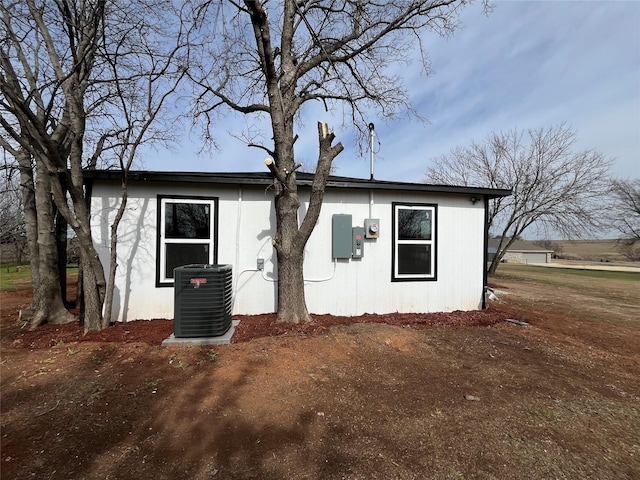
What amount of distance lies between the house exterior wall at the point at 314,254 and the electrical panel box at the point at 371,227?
14cm

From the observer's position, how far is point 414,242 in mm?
6188

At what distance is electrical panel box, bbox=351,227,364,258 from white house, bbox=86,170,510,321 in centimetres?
2

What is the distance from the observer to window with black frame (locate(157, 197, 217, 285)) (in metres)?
5.30

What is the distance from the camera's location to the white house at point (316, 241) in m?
5.24

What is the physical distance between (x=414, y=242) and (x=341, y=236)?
157cm

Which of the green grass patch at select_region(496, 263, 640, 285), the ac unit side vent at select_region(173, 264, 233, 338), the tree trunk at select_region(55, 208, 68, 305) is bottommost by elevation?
the green grass patch at select_region(496, 263, 640, 285)

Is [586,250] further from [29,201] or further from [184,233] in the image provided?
[29,201]

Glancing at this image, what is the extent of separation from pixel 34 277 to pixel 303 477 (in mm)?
6674

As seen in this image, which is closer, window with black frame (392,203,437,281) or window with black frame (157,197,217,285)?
window with black frame (157,197,217,285)

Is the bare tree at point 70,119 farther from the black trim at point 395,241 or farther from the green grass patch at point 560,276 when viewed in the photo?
the green grass patch at point 560,276

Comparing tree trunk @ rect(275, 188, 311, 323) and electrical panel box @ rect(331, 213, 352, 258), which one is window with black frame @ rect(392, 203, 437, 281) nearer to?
electrical panel box @ rect(331, 213, 352, 258)

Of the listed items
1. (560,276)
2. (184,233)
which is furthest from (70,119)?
(560,276)

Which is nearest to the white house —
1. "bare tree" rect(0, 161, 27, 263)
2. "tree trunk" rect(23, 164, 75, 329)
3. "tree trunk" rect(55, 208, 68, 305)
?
"tree trunk" rect(23, 164, 75, 329)

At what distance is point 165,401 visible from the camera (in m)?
2.77
